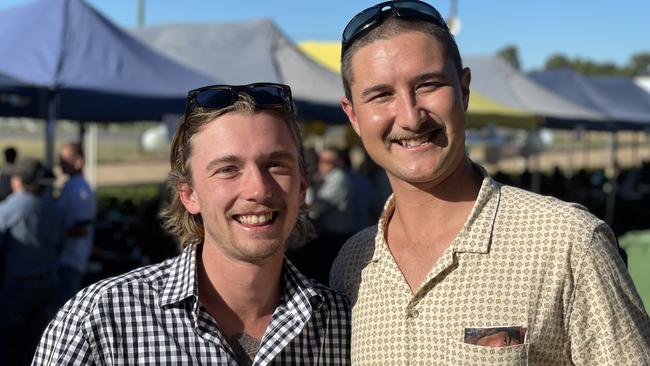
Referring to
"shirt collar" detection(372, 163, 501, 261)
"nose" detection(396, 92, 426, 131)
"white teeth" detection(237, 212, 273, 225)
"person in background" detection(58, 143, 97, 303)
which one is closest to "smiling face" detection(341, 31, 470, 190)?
"nose" detection(396, 92, 426, 131)

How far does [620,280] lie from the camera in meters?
1.94

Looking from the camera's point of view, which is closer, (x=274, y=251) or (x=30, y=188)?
(x=274, y=251)

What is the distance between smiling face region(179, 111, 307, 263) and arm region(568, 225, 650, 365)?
75cm

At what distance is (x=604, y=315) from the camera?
1.90m

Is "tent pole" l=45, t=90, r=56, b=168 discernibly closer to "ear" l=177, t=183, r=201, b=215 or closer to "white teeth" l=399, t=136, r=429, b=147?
"ear" l=177, t=183, r=201, b=215

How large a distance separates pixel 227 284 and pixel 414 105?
664mm

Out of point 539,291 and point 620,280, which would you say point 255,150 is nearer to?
point 539,291

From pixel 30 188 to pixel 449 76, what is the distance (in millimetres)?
5162

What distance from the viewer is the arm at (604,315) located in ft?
6.24

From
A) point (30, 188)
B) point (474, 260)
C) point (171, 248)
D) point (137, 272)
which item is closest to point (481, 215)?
point (474, 260)

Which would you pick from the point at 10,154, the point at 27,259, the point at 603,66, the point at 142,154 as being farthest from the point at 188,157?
the point at 603,66

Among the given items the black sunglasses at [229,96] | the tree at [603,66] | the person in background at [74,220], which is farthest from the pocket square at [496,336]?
the tree at [603,66]

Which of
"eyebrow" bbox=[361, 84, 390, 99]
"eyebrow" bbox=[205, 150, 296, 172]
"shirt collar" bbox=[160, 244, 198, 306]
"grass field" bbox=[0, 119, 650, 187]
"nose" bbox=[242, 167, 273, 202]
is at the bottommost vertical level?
"grass field" bbox=[0, 119, 650, 187]

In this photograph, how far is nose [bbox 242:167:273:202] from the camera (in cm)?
214
